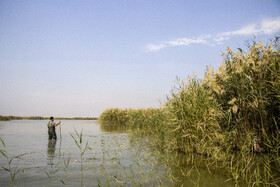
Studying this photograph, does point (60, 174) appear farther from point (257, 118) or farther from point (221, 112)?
point (257, 118)

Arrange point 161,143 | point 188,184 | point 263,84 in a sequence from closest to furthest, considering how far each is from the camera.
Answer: point 188,184
point 263,84
point 161,143

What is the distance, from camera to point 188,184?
14.3ft

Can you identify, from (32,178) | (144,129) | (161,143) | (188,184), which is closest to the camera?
(188,184)

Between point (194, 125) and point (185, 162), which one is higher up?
point (194, 125)

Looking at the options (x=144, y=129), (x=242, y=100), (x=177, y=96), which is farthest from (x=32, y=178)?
(x=144, y=129)

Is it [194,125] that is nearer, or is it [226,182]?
[226,182]

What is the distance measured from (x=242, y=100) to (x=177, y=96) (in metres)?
2.02

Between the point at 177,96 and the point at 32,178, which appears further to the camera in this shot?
the point at 177,96

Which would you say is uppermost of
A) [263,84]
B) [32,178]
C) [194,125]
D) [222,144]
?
[263,84]

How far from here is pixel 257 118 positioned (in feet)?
20.5

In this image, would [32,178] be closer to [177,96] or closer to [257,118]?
[177,96]

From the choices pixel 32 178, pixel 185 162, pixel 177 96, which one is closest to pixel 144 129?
pixel 177 96

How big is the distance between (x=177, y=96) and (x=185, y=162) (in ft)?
7.12

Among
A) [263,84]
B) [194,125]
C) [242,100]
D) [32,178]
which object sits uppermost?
[263,84]
